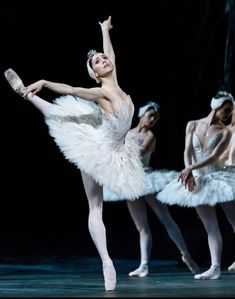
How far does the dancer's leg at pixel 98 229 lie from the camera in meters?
5.20

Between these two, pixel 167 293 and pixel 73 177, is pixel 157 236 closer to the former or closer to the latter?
pixel 73 177

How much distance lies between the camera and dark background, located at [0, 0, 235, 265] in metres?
9.08

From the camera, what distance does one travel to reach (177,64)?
962 centimetres

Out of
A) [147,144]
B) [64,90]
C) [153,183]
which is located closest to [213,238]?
[153,183]

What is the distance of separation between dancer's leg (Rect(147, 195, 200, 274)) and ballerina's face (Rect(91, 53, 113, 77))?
6.75 feet

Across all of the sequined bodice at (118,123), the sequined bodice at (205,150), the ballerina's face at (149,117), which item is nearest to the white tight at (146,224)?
the ballerina's face at (149,117)

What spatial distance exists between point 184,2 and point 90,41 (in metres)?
1.10

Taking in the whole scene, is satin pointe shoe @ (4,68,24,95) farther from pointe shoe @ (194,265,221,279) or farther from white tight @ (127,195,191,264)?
white tight @ (127,195,191,264)

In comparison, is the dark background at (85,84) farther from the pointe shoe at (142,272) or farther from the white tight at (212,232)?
the white tight at (212,232)

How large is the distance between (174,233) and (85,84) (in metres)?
3.00

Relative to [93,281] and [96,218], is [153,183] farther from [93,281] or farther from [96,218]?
[96,218]

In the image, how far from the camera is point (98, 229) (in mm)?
5242

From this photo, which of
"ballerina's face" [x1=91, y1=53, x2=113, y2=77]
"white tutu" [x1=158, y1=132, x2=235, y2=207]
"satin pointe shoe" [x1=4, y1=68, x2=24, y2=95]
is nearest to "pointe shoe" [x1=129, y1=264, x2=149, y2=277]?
"white tutu" [x1=158, y1=132, x2=235, y2=207]

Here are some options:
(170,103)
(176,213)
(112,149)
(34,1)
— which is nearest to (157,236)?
(176,213)
